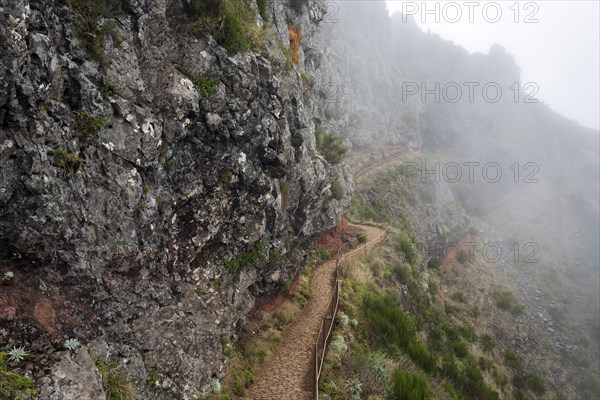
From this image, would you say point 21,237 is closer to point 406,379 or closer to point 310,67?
point 406,379

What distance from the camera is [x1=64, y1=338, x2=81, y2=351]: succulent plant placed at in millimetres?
7434

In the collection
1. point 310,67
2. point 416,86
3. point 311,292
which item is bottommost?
point 311,292

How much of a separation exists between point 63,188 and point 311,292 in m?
12.5

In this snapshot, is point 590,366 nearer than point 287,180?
No

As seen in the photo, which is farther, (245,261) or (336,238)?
(336,238)

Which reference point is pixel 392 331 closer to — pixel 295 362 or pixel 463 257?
pixel 295 362

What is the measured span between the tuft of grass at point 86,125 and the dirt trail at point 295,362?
27.4ft

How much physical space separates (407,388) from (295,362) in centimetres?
373

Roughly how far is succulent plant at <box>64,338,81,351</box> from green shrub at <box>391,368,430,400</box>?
9035mm

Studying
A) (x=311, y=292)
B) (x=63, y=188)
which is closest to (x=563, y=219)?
(x=311, y=292)

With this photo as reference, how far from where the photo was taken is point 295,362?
1260cm

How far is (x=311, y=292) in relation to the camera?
17.9 meters

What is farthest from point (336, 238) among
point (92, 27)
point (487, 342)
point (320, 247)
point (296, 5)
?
point (92, 27)

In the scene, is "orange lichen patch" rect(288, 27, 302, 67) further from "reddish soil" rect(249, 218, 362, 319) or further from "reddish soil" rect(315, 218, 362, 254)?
"reddish soil" rect(249, 218, 362, 319)
